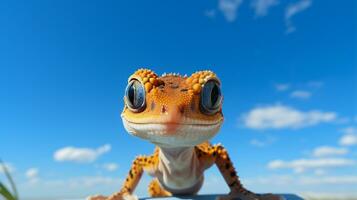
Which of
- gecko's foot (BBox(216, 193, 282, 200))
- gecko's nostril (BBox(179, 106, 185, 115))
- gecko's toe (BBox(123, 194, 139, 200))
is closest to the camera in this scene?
gecko's nostril (BBox(179, 106, 185, 115))

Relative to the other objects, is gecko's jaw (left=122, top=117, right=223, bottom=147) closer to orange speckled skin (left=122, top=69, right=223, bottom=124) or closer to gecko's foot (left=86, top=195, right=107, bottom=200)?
orange speckled skin (left=122, top=69, right=223, bottom=124)

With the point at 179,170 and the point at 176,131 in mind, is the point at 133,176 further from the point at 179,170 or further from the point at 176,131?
the point at 176,131

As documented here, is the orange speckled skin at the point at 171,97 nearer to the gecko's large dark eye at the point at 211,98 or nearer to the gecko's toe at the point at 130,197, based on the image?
the gecko's large dark eye at the point at 211,98

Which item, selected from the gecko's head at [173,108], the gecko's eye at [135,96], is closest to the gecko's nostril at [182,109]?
the gecko's head at [173,108]

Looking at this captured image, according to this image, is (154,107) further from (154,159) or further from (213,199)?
(154,159)

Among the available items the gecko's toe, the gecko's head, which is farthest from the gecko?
the gecko's toe
